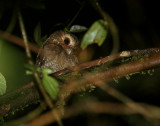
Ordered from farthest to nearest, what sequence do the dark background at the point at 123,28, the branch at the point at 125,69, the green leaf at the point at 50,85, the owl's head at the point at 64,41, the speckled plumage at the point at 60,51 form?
1. the dark background at the point at 123,28
2. the owl's head at the point at 64,41
3. the speckled plumage at the point at 60,51
4. the branch at the point at 125,69
5. the green leaf at the point at 50,85

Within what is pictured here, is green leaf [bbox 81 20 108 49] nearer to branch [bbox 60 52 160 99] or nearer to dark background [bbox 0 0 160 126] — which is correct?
branch [bbox 60 52 160 99]

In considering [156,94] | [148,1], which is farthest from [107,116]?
[148,1]

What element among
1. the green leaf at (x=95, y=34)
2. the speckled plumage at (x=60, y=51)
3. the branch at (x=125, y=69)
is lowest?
the branch at (x=125, y=69)

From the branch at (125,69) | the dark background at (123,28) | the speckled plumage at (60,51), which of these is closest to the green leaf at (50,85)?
the branch at (125,69)

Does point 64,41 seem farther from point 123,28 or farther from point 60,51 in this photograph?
point 123,28

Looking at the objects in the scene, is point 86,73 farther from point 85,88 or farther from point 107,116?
point 107,116

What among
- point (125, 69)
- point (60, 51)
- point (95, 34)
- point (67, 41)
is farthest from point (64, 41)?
point (95, 34)

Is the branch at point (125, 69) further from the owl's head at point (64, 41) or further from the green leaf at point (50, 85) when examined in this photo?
the owl's head at point (64, 41)
